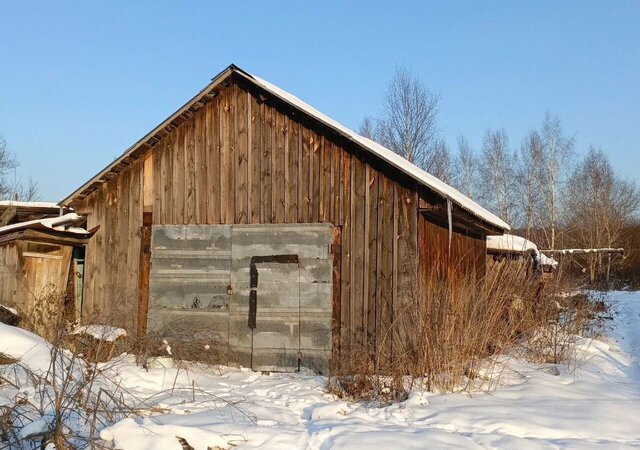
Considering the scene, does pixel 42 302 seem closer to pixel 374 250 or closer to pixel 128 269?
pixel 128 269

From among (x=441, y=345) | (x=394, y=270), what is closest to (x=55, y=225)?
(x=394, y=270)

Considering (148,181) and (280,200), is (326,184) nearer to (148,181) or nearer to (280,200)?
(280,200)

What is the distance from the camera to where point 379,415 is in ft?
22.4

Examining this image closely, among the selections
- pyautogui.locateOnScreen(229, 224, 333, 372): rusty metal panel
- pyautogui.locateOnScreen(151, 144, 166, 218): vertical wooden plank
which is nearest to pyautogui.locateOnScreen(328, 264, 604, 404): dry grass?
pyautogui.locateOnScreen(229, 224, 333, 372): rusty metal panel

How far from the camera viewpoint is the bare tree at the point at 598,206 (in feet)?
137

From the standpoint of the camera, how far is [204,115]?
10734 mm

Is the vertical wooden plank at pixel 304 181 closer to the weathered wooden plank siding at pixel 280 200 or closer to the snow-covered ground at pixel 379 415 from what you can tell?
the weathered wooden plank siding at pixel 280 200

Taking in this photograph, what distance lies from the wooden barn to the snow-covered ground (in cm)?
108

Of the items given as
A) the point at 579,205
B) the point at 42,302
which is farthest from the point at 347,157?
the point at 579,205

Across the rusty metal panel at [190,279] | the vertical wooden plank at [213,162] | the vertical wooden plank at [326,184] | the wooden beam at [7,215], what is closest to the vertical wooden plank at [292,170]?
the vertical wooden plank at [326,184]

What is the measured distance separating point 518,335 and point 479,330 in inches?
95.1

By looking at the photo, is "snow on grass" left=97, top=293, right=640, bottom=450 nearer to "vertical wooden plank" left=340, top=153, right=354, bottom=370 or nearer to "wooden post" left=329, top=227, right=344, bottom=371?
"wooden post" left=329, top=227, right=344, bottom=371

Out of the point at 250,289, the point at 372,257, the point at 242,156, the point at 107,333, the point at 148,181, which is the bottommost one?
the point at 107,333

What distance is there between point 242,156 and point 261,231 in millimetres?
1397
